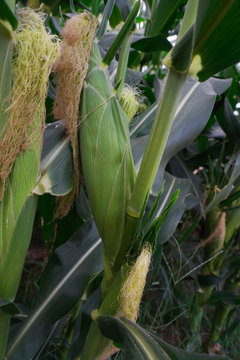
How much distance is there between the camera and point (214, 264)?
1.10 meters

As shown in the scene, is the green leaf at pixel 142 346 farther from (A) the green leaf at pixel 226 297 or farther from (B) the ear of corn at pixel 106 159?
(A) the green leaf at pixel 226 297

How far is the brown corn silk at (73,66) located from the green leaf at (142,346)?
10.8 inches

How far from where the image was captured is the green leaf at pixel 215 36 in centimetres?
36

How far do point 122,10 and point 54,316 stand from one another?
2.07 feet

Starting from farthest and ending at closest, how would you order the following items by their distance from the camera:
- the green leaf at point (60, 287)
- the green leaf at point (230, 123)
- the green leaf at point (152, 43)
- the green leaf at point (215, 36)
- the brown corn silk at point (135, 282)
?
the green leaf at point (230, 123), the green leaf at point (152, 43), the green leaf at point (60, 287), the brown corn silk at point (135, 282), the green leaf at point (215, 36)

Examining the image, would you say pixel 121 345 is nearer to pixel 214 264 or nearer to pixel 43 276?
pixel 43 276

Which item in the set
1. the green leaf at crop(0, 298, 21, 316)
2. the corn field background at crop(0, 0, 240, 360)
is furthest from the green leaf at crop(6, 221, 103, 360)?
the green leaf at crop(0, 298, 21, 316)

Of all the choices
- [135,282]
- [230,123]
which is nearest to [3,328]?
[135,282]

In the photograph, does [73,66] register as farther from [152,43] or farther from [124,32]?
[152,43]

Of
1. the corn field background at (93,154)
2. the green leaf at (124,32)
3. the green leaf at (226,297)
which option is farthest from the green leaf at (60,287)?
the green leaf at (226,297)

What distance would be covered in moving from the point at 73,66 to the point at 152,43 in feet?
1.12

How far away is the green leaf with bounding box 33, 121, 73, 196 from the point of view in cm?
54

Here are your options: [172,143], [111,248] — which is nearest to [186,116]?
[172,143]

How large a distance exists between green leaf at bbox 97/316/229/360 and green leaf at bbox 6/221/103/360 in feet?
0.57
